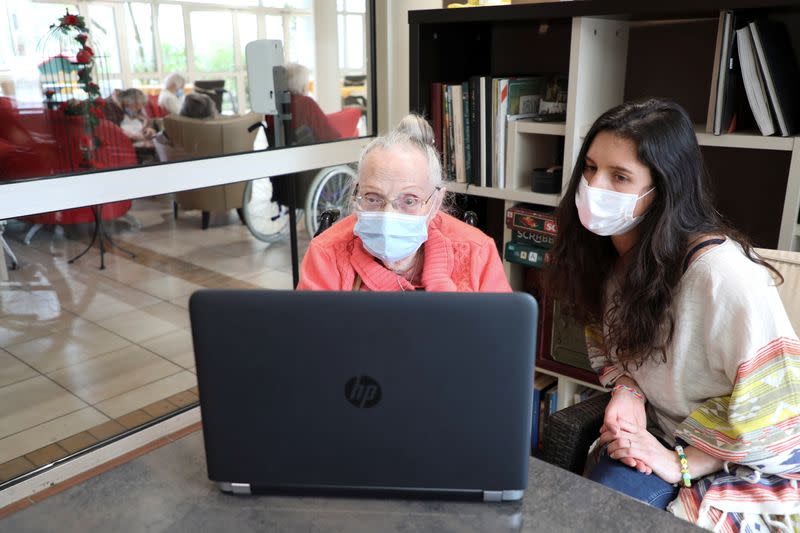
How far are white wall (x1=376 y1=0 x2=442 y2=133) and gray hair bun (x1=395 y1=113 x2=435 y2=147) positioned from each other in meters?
1.48

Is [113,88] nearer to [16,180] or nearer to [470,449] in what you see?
[16,180]

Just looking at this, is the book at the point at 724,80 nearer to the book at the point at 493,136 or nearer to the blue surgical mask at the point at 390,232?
the book at the point at 493,136

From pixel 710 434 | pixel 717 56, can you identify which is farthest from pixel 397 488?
pixel 717 56

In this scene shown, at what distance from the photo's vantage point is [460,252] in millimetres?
1567

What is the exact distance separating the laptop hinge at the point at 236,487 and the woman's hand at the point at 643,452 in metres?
0.78

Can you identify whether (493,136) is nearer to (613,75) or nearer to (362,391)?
(613,75)

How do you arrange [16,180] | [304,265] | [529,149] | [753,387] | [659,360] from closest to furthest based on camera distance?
[753,387] < [659,360] < [304,265] < [16,180] < [529,149]

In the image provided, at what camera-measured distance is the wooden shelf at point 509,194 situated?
2102 millimetres

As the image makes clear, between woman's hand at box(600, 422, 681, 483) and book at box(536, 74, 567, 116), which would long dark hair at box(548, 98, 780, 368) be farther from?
book at box(536, 74, 567, 116)

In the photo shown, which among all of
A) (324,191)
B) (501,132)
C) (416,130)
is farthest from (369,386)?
(324,191)

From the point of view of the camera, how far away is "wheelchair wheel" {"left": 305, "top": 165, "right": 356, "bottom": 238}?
3.13 meters

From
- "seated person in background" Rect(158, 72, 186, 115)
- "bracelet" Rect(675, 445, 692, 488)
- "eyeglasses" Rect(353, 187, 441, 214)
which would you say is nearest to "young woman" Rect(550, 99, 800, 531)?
"bracelet" Rect(675, 445, 692, 488)

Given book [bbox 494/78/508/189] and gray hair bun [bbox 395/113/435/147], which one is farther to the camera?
book [bbox 494/78/508/189]

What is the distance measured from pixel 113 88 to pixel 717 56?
1.91 metres
